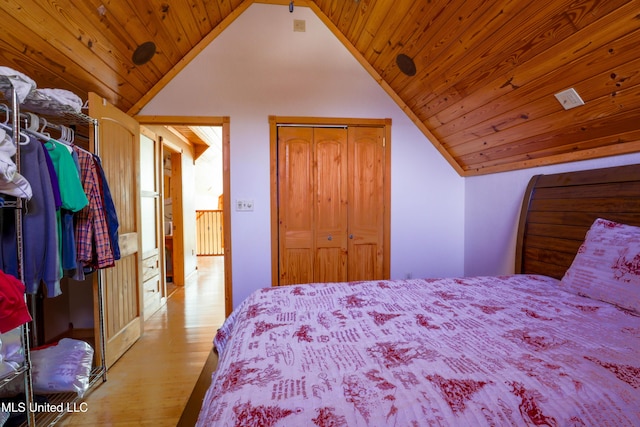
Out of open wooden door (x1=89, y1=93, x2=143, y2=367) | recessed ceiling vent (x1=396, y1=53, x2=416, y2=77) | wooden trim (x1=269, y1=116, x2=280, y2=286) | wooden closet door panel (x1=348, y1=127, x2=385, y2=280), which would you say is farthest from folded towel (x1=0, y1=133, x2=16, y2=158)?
recessed ceiling vent (x1=396, y1=53, x2=416, y2=77)

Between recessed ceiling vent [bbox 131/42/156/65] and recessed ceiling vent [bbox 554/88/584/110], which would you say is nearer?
recessed ceiling vent [bbox 554/88/584/110]

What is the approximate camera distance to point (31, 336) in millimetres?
2098

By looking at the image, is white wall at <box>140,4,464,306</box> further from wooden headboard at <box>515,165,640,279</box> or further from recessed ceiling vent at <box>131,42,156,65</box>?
wooden headboard at <box>515,165,640,279</box>

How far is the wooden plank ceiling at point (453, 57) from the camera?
Answer: 4.77 feet

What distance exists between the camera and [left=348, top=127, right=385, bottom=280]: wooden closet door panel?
9.43 feet

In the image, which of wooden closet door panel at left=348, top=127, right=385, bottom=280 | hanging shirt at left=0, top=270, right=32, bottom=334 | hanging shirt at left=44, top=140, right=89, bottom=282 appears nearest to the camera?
hanging shirt at left=0, top=270, right=32, bottom=334

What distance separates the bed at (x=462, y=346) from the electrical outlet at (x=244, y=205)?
1.26 m

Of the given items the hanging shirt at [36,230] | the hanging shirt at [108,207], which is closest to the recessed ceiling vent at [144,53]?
the hanging shirt at [108,207]

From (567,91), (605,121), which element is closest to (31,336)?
(567,91)

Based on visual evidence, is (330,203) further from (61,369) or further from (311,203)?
(61,369)

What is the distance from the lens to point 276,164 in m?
2.75

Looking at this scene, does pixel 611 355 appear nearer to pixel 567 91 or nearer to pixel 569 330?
pixel 569 330

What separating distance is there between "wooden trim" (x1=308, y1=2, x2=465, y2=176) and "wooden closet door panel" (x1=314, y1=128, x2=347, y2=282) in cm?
61

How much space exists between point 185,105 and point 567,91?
2.88 m
